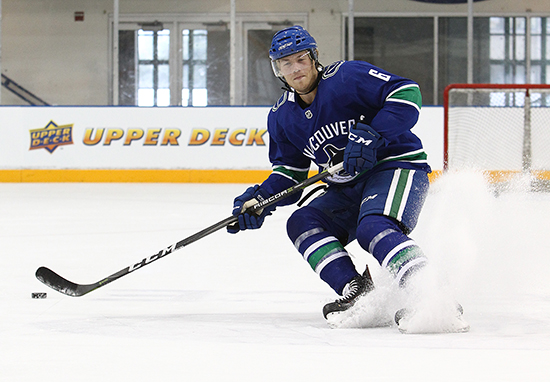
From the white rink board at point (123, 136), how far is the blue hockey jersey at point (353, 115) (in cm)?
551

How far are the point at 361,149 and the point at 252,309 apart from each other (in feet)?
2.10

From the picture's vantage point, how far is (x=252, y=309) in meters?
2.29

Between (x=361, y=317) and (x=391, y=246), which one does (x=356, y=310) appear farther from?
(x=391, y=246)

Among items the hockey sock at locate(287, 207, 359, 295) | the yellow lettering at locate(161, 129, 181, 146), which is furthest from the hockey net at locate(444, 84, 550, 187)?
the hockey sock at locate(287, 207, 359, 295)

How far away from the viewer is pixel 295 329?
1.97 m

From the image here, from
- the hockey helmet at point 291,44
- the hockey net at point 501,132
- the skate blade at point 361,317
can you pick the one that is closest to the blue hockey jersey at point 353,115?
the hockey helmet at point 291,44

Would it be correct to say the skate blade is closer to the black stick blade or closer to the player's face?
the player's face

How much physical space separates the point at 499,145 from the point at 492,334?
5.46 m

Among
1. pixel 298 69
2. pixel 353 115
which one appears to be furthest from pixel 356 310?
pixel 298 69

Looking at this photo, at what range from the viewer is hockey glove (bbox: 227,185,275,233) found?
7.43ft

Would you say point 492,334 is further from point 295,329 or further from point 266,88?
point 266,88

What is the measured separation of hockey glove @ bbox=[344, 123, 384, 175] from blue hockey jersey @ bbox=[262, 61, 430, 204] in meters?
0.04

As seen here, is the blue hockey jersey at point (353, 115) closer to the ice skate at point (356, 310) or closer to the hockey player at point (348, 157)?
the hockey player at point (348, 157)

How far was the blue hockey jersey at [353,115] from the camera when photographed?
2068 millimetres
